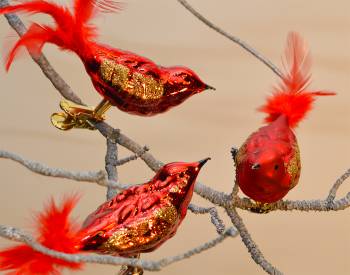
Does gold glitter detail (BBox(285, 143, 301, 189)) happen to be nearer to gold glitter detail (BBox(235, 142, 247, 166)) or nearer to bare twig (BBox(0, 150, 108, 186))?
gold glitter detail (BBox(235, 142, 247, 166))

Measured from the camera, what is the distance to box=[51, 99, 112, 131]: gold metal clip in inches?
19.0

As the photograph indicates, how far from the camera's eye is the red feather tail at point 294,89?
49 cm

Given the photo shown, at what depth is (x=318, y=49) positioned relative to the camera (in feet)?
2.54

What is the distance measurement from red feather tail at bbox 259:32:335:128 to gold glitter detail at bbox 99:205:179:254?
12 cm

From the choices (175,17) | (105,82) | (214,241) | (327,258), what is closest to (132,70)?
(105,82)

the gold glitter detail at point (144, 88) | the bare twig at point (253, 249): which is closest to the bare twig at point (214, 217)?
the bare twig at point (253, 249)

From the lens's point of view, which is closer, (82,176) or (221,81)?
(82,176)

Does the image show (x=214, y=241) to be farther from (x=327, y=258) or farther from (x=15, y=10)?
(x=327, y=258)

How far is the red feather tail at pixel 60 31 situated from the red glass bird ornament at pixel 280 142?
13 cm

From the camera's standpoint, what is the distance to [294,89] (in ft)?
1.60

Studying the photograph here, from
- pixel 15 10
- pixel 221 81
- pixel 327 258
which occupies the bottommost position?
pixel 327 258

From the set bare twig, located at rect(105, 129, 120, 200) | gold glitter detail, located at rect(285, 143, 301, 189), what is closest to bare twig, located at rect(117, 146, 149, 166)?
bare twig, located at rect(105, 129, 120, 200)

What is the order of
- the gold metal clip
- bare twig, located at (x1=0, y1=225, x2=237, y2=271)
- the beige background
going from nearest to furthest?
bare twig, located at (x1=0, y1=225, x2=237, y2=271) → the gold metal clip → the beige background

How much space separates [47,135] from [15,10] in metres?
0.32
